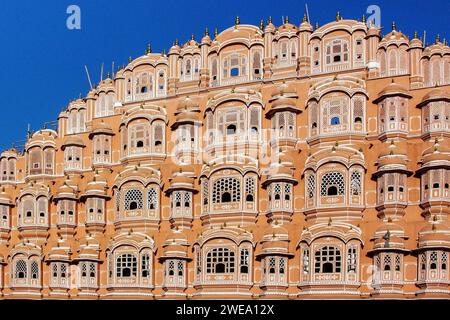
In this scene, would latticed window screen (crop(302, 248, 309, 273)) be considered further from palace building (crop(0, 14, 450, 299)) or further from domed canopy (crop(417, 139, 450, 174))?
domed canopy (crop(417, 139, 450, 174))

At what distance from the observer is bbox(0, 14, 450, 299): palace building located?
29828mm

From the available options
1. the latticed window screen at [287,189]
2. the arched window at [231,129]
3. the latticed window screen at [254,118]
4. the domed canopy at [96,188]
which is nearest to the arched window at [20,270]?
the domed canopy at [96,188]

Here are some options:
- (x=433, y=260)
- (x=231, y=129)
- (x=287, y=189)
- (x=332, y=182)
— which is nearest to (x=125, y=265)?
(x=231, y=129)

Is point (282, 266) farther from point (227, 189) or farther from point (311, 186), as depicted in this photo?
point (227, 189)

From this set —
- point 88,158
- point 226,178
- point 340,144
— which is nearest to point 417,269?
point 340,144

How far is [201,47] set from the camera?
35.7 meters

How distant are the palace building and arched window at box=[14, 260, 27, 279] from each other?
127 millimetres

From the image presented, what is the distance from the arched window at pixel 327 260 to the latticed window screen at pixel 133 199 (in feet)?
32.8

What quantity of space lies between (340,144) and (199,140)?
755cm

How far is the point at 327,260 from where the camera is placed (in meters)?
30.2

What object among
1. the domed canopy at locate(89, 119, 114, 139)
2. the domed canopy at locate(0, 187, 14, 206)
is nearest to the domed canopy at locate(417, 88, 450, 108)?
the domed canopy at locate(89, 119, 114, 139)

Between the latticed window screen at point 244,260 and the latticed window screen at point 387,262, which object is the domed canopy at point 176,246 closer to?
the latticed window screen at point 244,260

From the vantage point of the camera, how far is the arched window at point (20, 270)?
3625 centimetres
